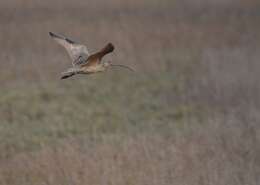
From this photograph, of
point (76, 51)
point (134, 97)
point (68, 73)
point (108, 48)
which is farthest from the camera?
point (134, 97)

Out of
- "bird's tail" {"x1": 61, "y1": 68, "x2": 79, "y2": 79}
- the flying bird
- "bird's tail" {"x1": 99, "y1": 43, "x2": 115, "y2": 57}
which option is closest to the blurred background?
the flying bird

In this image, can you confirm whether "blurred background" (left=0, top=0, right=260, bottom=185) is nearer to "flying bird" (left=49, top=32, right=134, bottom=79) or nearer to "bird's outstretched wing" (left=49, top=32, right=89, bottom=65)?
"bird's outstretched wing" (left=49, top=32, right=89, bottom=65)

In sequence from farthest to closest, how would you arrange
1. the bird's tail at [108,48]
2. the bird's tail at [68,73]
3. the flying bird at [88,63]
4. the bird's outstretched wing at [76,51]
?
the bird's outstretched wing at [76,51] < the bird's tail at [68,73] < the flying bird at [88,63] < the bird's tail at [108,48]

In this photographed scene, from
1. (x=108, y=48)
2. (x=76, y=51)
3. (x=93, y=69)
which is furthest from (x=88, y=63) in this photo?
(x=76, y=51)

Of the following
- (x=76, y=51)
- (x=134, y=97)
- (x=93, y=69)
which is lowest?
(x=134, y=97)

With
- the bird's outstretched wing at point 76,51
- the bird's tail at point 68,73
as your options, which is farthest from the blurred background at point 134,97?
the bird's tail at point 68,73

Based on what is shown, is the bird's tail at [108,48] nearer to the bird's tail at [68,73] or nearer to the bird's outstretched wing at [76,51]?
the bird's tail at [68,73]

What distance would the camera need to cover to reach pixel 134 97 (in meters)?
11.9

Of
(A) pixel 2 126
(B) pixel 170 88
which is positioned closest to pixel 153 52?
(B) pixel 170 88

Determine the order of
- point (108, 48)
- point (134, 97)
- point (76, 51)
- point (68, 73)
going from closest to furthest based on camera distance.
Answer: point (108, 48) < point (68, 73) < point (76, 51) < point (134, 97)

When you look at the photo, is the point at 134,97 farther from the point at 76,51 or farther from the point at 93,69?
the point at 93,69

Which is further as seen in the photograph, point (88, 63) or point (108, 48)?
point (88, 63)

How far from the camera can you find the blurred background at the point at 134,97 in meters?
7.17

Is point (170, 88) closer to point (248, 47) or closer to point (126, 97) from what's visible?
point (126, 97)
